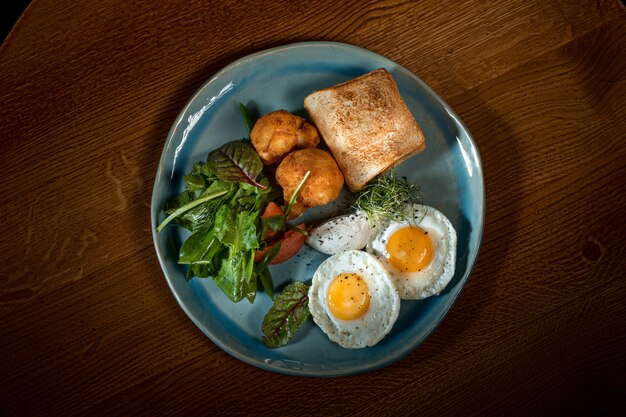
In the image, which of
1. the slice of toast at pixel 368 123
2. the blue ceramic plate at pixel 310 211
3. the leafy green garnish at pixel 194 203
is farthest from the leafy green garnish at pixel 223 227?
the slice of toast at pixel 368 123

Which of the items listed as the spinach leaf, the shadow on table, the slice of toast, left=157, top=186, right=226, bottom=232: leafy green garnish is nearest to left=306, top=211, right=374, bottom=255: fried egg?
the slice of toast

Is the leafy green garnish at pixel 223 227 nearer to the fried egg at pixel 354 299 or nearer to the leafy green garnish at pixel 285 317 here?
the leafy green garnish at pixel 285 317

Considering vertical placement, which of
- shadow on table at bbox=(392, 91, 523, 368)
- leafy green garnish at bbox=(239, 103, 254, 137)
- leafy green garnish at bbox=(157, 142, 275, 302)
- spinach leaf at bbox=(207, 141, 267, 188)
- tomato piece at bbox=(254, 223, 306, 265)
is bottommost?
shadow on table at bbox=(392, 91, 523, 368)

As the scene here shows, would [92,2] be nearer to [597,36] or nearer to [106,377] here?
[106,377]

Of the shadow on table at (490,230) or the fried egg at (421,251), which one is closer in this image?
the fried egg at (421,251)

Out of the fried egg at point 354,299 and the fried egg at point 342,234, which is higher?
the fried egg at point 342,234

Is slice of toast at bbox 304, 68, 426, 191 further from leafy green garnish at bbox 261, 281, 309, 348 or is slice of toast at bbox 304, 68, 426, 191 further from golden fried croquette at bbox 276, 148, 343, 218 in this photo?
leafy green garnish at bbox 261, 281, 309, 348

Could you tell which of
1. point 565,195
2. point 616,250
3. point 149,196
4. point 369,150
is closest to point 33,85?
point 149,196
